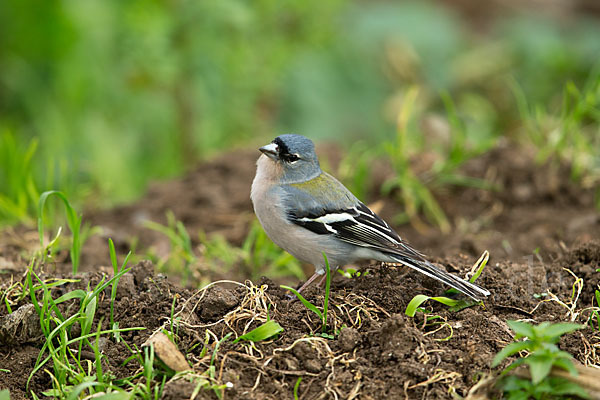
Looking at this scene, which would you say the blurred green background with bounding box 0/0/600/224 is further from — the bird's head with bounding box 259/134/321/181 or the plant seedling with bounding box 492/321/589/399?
the plant seedling with bounding box 492/321/589/399

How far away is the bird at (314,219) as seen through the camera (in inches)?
154

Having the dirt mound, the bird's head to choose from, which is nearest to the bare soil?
the dirt mound

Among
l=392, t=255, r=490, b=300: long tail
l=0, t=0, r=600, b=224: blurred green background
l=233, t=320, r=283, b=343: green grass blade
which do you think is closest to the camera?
l=233, t=320, r=283, b=343: green grass blade

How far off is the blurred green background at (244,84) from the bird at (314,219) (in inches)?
54.6

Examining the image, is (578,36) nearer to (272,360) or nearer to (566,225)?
(566,225)

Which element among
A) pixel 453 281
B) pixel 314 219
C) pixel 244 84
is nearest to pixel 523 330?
pixel 453 281

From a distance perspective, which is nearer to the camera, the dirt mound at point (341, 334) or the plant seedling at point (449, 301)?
the dirt mound at point (341, 334)

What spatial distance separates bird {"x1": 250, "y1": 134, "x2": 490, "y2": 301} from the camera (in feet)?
12.8

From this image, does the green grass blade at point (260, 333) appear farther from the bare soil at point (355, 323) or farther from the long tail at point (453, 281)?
the long tail at point (453, 281)

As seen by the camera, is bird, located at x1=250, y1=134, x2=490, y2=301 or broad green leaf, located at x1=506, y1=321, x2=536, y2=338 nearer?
broad green leaf, located at x1=506, y1=321, x2=536, y2=338

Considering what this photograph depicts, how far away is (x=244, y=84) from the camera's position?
8133mm

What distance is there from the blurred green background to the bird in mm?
1386

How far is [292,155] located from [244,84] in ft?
12.8

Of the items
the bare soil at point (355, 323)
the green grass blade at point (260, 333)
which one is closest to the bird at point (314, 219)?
the bare soil at point (355, 323)
